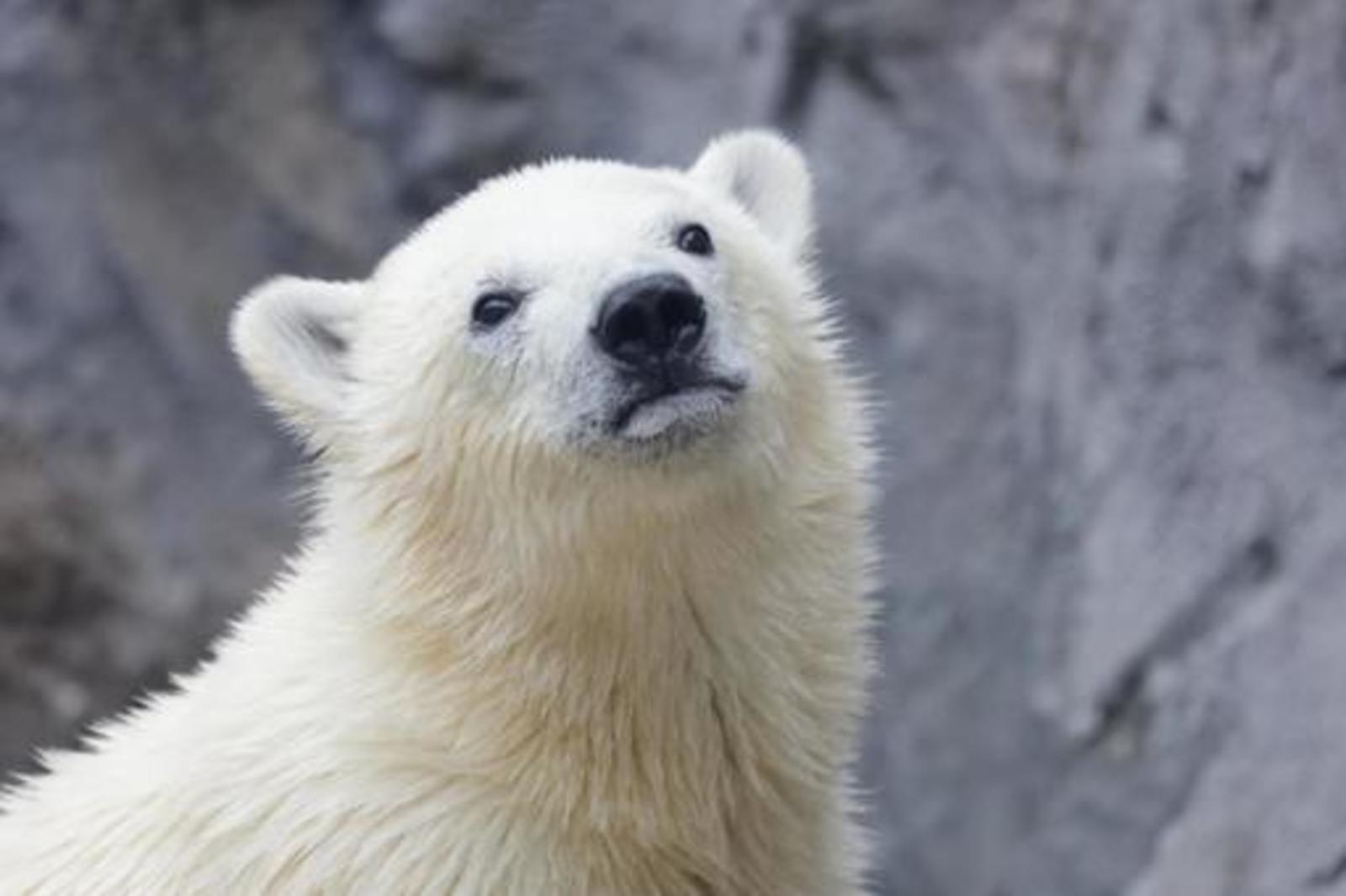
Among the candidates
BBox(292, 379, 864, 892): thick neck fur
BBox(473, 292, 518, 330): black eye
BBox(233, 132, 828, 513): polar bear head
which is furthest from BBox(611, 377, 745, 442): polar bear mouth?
BBox(473, 292, 518, 330): black eye

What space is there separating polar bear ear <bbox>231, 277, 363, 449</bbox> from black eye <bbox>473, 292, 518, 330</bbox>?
1.25 ft

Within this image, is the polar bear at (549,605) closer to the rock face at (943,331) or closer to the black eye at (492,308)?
the black eye at (492,308)

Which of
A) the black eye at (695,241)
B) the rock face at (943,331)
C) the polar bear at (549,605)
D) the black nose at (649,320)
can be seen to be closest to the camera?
the black nose at (649,320)

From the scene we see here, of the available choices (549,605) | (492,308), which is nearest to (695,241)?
(492,308)

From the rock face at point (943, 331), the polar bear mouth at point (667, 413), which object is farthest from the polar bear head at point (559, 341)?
the rock face at point (943, 331)

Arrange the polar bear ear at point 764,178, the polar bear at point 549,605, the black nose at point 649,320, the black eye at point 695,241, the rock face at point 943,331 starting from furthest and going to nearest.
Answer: the rock face at point 943,331 → the polar bear ear at point 764,178 → the black eye at point 695,241 → the polar bear at point 549,605 → the black nose at point 649,320

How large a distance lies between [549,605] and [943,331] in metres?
2.48

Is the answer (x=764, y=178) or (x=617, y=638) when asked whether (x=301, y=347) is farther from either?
(x=764, y=178)

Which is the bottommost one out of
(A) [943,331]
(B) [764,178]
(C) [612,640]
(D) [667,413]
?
(C) [612,640]

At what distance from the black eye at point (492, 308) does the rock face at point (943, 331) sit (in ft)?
5.85

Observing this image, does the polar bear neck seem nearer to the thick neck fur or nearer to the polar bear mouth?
the thick neck fur

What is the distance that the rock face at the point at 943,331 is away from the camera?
452cm

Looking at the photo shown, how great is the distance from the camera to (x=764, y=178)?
13.3ft

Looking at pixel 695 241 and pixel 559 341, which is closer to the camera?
pixel 559 341
